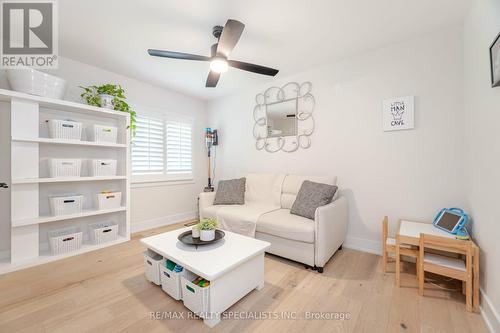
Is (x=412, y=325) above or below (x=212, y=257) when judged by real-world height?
below

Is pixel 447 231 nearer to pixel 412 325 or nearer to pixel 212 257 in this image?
pixel 412 325

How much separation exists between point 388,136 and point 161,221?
3.56 meters

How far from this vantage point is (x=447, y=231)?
5.72 ft

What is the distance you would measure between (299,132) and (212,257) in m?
2.16

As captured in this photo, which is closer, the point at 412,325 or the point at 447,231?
the point at 412,325

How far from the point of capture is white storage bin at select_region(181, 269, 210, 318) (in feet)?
4.39

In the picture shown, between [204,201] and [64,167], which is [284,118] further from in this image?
[64,167]

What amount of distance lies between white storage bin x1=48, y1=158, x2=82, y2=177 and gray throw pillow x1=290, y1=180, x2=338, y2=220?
2.65 m

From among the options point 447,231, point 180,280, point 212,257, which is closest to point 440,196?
point 447,231

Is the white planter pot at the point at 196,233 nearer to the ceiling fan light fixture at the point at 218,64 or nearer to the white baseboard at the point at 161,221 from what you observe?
the ceiling fan light fixture at the point at 218,64

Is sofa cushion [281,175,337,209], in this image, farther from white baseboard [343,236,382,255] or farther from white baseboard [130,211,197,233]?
white baseboard [130,211,197,233]

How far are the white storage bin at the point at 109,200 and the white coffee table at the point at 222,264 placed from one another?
1.32m

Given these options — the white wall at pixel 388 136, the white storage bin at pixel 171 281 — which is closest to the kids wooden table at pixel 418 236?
the white wall at pixel 388 136

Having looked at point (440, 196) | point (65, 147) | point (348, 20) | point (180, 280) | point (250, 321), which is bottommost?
point (250, 321)
